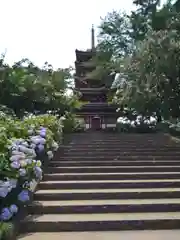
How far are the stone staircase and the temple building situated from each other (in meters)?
12.7

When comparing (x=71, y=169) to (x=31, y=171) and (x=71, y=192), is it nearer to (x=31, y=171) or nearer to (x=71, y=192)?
(x=71, y=192)

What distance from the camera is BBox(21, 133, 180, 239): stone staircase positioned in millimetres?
5910

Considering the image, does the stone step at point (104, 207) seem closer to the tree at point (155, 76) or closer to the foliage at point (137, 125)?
the tree at point (155, 76)

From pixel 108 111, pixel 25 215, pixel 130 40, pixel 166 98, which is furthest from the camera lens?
pixel 130 40

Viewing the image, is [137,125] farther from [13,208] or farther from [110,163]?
[13,208]

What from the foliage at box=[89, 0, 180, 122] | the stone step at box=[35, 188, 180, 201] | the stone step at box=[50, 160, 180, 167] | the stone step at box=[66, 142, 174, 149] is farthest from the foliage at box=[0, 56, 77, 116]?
the stone step at box=[35, 188, 180, 201]

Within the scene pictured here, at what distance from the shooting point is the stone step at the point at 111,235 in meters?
5.41

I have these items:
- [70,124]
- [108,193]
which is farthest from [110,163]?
[70,124]

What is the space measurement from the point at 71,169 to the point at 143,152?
3098 millimetres

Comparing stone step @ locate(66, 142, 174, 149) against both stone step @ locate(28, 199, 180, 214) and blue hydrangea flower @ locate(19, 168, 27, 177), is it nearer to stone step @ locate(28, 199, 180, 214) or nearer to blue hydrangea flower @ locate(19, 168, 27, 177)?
stone step @ locate(28, 199, 180, 214)

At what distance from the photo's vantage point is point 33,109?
59.8ft

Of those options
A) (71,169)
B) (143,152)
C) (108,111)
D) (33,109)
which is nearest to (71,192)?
(71,169)

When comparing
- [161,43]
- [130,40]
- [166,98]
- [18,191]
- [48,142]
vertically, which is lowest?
[18,191]

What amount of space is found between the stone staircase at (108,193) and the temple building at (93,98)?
12650 millimetres
